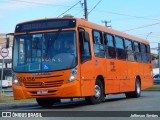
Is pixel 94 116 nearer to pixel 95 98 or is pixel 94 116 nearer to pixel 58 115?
pixel 58 115

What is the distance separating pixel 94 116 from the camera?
44.7 ft

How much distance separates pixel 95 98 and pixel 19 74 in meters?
3.48

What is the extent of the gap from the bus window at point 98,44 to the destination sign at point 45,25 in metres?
1.80

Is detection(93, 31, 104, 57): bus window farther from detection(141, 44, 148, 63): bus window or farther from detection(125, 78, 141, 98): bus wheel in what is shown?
detection(141, 44, 148, 63): bus window

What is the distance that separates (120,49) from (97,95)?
4076 mm

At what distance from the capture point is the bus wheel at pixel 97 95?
18441 mm

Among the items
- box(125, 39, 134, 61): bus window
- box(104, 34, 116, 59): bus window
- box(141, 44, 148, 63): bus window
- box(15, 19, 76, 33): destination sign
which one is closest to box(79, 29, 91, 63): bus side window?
box(15, 19, 76, 33): destination sign

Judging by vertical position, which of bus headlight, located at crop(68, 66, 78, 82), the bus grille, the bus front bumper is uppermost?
bus headlight, located at crop(68, 66, 78, 82)

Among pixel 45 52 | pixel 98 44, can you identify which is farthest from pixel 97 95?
pixel 45 52

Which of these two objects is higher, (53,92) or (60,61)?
(60,61)

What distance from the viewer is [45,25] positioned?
17.5 metres

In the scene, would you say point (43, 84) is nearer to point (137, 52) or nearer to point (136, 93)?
point (136, 93)

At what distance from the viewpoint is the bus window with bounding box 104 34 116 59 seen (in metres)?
20.1

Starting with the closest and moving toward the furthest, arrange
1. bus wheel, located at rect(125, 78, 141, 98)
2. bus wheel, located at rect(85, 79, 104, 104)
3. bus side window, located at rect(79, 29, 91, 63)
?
bus side window, located at rect(79, 29, 91, 63) → bus wheel, located at rect(85, 79, 104, 104) → bus wheel, located at rect(125, 78, 141, 98)
